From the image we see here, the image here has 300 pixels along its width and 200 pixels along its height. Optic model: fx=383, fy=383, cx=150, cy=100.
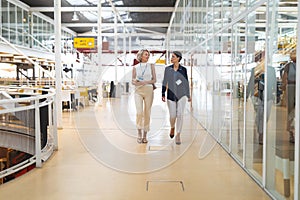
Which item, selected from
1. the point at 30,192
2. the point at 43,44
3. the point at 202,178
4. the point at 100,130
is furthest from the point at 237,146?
the point at 43,44

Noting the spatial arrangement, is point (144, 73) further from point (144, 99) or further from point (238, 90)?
point (238, 90)

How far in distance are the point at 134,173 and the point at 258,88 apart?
1843 millimetres

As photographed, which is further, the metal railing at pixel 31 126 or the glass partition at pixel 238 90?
the glass partition at pixel 238 90

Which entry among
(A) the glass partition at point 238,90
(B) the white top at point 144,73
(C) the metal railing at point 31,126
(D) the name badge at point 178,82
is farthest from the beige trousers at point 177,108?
(C) the metal railing at point 31,126

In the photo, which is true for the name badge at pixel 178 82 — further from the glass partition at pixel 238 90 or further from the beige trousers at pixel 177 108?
the glass partition at pixel 238 90

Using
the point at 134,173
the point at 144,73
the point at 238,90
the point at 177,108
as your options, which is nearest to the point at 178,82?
the point at 177,108

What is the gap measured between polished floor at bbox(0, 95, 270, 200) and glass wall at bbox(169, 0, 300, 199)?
31 cm

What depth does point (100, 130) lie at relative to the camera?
341 inches

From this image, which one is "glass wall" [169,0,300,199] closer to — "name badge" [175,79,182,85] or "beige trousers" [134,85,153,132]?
"name badge" [175,79,182,85]

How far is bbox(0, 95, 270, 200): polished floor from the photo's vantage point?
3.97 m

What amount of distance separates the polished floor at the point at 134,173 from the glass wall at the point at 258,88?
0.31m

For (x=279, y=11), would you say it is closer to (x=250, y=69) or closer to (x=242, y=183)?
(x=250, y=69)

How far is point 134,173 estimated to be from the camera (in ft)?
15.9

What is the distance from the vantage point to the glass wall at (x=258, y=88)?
346 cm
